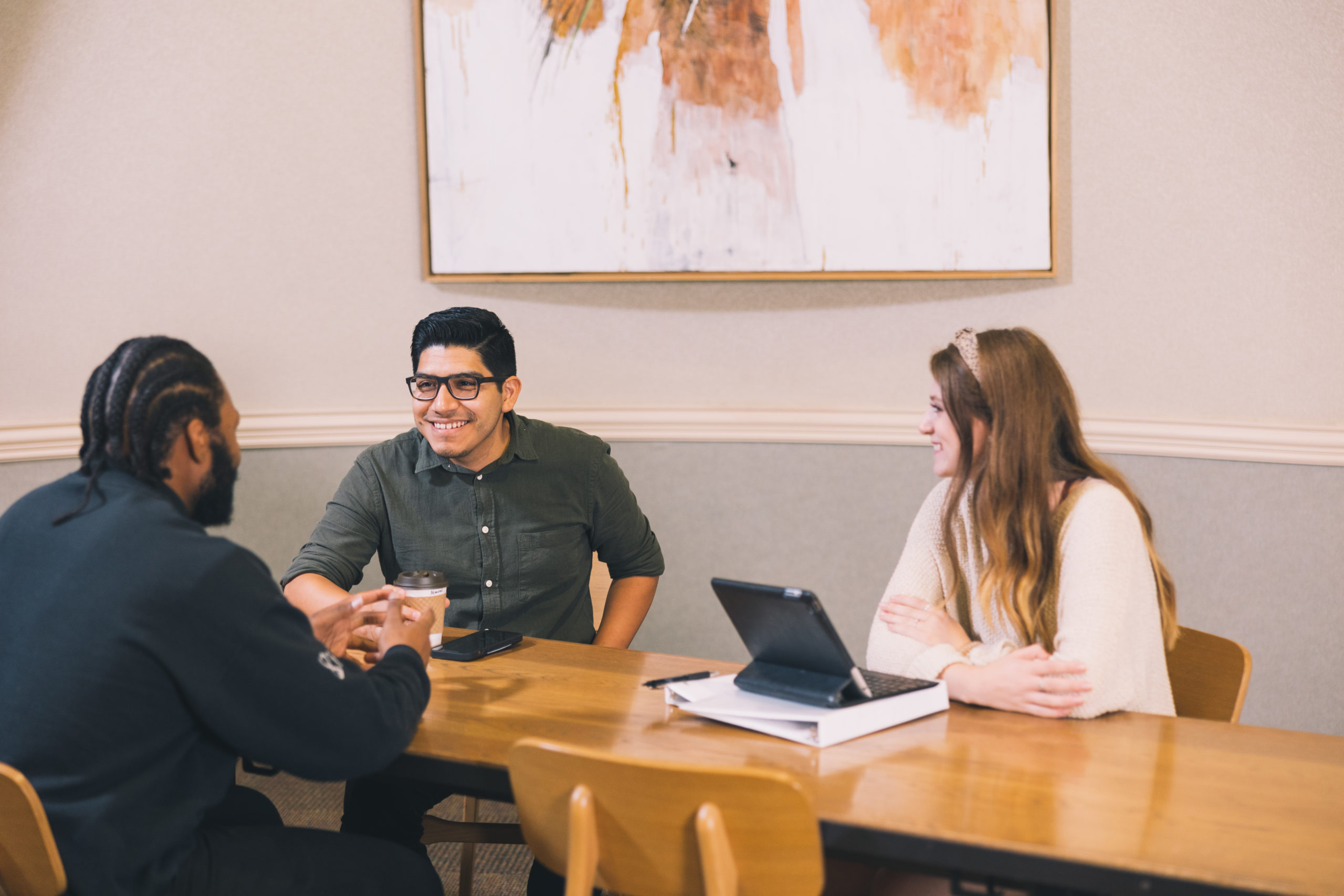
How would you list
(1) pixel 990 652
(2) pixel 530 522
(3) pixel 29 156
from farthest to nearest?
(3) pixel 29 156
(2) pixel 530 522
(1) pixel 990 652

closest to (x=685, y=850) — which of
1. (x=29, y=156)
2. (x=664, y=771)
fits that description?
(x=664, y=771)

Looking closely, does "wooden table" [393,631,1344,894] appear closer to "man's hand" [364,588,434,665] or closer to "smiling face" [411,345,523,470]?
"man's hand" [364,588,434,665]

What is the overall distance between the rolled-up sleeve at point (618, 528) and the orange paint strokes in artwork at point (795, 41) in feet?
4.97

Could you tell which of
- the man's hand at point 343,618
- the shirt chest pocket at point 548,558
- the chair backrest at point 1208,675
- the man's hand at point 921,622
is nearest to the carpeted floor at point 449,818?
the shirt chest pocket at point 548,558

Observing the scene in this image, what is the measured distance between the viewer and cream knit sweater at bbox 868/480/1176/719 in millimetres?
1484

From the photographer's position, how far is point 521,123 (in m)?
3.26

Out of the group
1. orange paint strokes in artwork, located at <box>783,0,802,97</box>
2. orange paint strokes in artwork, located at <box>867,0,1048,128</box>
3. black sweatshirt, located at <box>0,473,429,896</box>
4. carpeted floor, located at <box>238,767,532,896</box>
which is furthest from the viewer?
orange paint strokes in artwork, located at <box>783,0,802,97</box>

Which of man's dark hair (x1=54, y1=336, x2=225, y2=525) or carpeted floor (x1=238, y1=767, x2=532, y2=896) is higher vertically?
man's dark hair (x1=54, y1=336, x2=225, y2=525)

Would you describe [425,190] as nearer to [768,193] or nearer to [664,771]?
[768,193]

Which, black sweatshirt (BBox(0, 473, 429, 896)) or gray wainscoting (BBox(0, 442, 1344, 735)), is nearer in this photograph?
black sweatshirt (BBox(0, 473, 429, 896))

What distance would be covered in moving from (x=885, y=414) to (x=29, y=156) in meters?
2.70

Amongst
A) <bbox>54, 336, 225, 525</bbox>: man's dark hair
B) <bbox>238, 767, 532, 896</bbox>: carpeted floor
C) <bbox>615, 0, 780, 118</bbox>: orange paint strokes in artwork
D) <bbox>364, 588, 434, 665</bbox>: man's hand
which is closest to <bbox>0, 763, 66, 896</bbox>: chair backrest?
<bbox>54, 336, 225, 525</bbox>: man's dark hair

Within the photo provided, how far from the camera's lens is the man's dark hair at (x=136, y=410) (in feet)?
4.29

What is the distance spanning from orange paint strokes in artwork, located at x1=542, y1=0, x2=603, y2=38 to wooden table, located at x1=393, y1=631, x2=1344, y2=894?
2.30 meters
